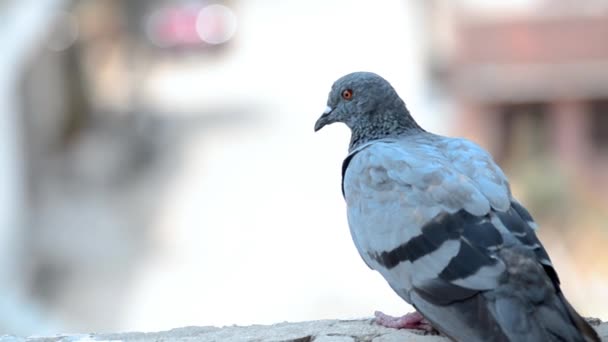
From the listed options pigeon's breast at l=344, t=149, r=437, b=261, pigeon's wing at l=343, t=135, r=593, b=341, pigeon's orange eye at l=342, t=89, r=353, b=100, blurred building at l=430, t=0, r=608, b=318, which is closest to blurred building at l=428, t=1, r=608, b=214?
blurred building at l=430, t=0, r=608, b=318

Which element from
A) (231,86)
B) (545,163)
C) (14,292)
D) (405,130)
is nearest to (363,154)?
(405,130)

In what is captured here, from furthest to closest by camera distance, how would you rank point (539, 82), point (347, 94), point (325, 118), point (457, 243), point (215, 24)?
point (215, 24) < point (539, 82) < point (325, 118) < point (347, 94) < point (457, 243)

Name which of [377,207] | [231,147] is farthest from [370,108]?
[231,147]

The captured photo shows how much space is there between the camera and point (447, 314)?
427 cm

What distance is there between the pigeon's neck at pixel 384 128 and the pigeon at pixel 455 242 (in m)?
0.33

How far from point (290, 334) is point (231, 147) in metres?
15.2

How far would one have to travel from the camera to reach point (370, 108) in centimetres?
563

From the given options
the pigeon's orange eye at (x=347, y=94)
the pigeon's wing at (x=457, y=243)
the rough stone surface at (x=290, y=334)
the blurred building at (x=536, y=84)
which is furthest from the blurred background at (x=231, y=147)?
the pigeon's wing at (x=457, y=243)

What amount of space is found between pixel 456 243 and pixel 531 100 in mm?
13367

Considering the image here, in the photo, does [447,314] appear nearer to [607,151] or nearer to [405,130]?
[405,130]

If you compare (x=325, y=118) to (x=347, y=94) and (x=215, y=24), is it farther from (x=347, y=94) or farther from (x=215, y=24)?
(x=215, y=24)

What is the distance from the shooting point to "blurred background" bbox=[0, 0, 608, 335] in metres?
12.9

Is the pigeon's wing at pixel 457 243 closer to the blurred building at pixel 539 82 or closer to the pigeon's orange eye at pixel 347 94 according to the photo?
the pigeon's orange eye at pixel 347 94

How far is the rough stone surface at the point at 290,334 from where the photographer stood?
4.74m
